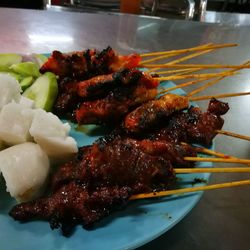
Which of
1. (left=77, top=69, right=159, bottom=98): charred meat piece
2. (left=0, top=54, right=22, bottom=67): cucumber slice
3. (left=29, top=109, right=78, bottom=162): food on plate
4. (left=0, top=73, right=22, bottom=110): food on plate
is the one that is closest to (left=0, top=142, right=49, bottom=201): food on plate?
(left=29, top=109, right=78, bottom=162): food on plate

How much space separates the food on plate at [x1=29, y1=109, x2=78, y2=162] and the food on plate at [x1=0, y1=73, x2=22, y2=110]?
258 mm

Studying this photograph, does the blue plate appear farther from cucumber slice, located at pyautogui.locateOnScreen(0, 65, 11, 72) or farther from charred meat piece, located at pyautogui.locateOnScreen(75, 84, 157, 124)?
cucumber slice, located at pyautogui.locateOnScreen(0, 65, 11, 72)

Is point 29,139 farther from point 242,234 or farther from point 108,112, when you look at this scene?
point 242,234

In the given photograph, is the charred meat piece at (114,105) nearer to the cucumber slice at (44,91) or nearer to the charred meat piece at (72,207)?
the cucumber slice at (44,91)

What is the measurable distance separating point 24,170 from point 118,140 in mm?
436

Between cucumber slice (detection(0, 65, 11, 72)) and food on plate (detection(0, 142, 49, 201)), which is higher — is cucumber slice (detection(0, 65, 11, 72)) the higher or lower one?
the higher one

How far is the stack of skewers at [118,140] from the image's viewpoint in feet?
4.92

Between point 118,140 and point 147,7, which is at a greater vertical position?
point 147,7

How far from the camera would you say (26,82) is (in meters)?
2.49

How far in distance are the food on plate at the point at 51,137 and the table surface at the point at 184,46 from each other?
23.1 inches

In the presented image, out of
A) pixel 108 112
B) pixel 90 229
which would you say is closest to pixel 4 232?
pixel 90 229

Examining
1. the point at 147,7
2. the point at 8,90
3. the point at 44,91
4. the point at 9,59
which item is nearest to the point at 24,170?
the point at 8,90

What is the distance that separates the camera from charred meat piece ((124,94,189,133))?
6.49 ft

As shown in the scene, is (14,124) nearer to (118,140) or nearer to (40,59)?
(118,140)
